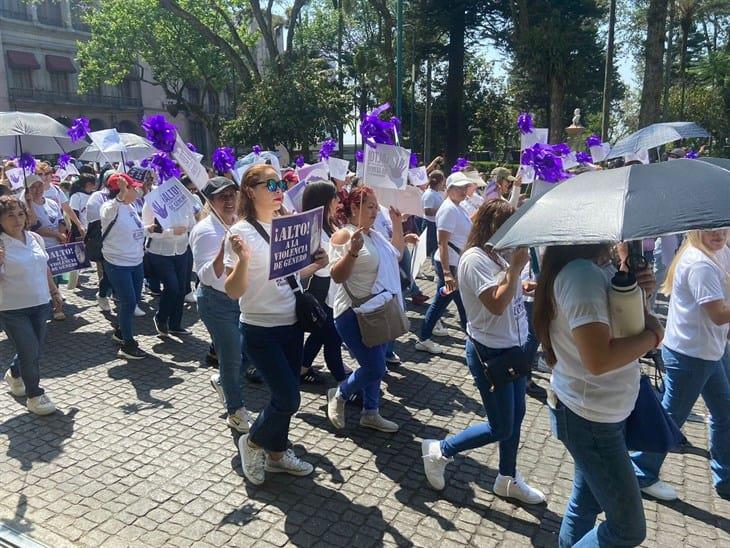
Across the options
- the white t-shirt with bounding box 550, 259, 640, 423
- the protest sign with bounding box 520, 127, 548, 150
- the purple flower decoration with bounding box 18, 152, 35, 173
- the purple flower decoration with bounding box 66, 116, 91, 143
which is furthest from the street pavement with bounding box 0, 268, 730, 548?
the purple flower decoration with bounding box 66, 116, 91, 143

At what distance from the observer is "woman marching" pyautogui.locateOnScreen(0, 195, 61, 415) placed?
4594 millimetres

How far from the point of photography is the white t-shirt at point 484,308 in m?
3.23

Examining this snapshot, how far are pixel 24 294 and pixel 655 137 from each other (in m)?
7.90

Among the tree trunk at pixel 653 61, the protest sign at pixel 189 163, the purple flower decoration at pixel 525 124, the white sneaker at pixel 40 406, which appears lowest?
the white sneaker at pixel 40 406

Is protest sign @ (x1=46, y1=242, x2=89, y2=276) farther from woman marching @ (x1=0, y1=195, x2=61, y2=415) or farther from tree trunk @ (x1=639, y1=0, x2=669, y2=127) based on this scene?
tree trunk @ (x1=639, y1=0, x2=669, y2=127)

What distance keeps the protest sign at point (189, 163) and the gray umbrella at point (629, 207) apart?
8.82 feet

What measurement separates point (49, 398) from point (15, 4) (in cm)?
4379

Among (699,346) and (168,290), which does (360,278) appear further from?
(168,290)

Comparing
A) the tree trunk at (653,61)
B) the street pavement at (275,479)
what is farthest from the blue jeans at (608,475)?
the tree trunk at (653,61)

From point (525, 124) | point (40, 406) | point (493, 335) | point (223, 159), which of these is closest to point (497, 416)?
point (493, 335)

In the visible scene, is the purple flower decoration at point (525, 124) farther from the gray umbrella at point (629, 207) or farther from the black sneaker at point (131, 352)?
the black sneaker at point (131, 352)

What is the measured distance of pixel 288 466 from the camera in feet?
12.7

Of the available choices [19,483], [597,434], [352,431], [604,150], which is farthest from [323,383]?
[604,150]

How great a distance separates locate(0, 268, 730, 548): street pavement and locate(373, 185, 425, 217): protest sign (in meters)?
1.59
